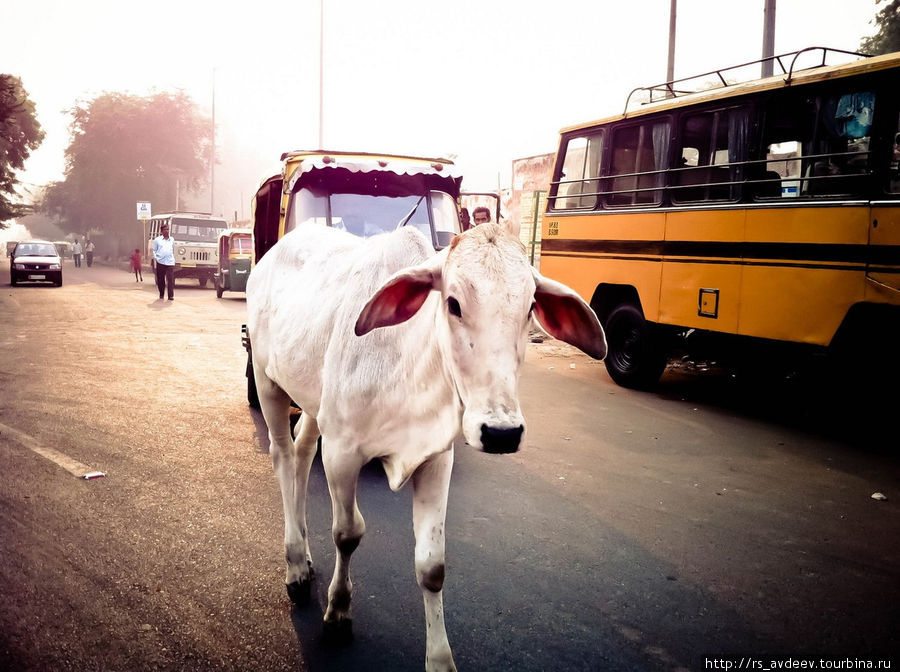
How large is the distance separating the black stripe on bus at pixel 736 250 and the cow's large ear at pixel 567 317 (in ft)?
14.6

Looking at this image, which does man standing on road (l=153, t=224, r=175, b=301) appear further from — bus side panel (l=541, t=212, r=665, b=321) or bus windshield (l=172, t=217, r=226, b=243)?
bus side panel (l=541, t=212, r=665, b=321)

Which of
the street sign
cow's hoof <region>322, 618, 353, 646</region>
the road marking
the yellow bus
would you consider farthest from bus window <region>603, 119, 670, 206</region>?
the street sign

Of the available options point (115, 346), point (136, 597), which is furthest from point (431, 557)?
point (115, 346)

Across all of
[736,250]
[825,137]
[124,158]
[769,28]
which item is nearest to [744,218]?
[736,250]

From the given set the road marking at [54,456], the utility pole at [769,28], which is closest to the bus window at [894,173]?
the road marking at [54,456]

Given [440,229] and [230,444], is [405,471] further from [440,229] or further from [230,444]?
[440,229]

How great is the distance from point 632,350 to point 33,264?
20923 millimetres

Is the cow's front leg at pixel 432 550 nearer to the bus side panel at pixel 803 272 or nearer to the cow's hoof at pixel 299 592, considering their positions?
the cow's hoof at pixel 299 592

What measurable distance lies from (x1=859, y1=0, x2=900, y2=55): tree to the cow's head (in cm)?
2170

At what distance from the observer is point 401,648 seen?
282 centimetres

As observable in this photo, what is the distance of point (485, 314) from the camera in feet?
7.23

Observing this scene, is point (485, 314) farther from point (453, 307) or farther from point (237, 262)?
point (237, 262)

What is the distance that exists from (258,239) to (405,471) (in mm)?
5174

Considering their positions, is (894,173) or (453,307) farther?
(894,173)
